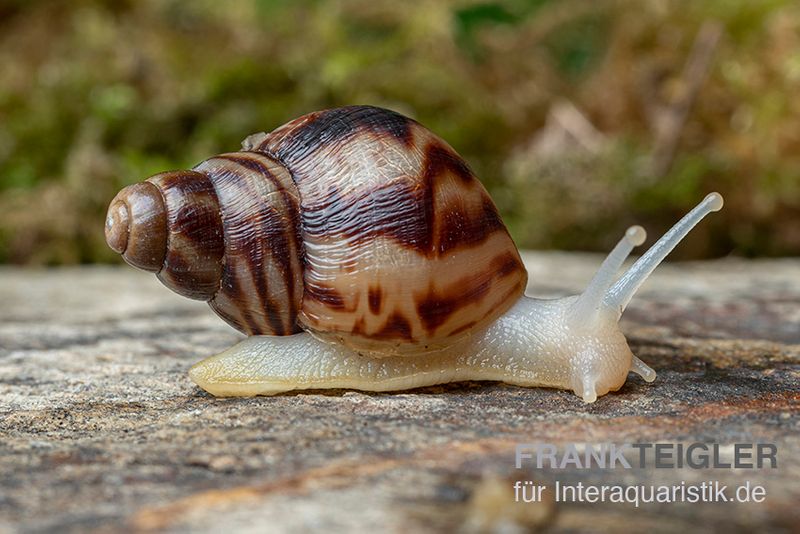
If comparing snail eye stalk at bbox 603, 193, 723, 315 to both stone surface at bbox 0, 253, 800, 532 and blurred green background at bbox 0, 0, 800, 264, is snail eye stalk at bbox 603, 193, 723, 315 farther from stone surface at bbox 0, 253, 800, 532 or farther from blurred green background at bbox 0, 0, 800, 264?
blurred green background at bbox 0, 0, 800, 264

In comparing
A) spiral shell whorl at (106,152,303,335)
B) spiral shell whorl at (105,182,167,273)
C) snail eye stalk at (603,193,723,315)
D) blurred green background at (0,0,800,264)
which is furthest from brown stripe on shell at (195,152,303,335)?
blurred green background at (0,0,800,264)

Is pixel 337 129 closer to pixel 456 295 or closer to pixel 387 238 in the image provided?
pixel 387 238

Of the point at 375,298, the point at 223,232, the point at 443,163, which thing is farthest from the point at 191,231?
the point at 443,163

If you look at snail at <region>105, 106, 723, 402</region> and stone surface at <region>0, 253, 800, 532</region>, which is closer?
stone surface at <region>0, 253, 800, 532</region>

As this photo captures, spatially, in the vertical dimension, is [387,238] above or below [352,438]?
above

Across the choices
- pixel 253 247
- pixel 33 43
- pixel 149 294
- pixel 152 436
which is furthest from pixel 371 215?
pixel 33 43

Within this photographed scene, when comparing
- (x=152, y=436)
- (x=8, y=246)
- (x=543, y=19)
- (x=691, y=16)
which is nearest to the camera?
(x=152, y=436)

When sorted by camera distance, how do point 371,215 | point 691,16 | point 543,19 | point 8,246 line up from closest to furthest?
point 371,215, point 8,246, point 691,16, point 543,19

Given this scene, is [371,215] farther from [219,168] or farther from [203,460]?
[203,460]
